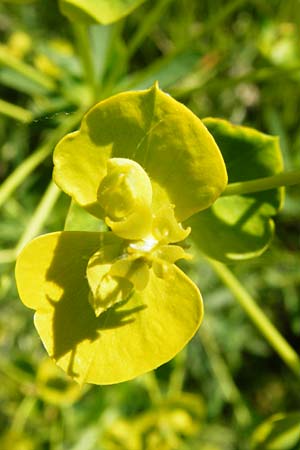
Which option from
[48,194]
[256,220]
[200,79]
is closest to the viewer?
[256,220]

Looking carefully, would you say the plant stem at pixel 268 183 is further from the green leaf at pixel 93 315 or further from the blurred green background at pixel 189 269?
the blurred green background at pixel 189 269

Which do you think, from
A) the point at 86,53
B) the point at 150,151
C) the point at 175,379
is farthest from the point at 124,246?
the point at 175,379

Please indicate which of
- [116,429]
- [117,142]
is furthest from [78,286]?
[116,429]

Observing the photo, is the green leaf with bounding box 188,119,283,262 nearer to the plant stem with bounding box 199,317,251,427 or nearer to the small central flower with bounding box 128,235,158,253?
the small central flower with bounding box 128,235,158,253

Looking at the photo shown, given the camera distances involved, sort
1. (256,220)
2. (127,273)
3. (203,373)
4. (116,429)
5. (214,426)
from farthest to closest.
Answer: (214,426) → (203,373) → (116,429) → (256,220) → (127,273)

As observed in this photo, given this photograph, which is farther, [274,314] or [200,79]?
[274,314]

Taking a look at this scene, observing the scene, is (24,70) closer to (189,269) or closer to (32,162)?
(32,162)

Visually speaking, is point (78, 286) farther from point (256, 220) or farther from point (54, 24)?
point (54, 24)

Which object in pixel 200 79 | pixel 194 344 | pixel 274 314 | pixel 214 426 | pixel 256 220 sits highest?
pixel 256 220
